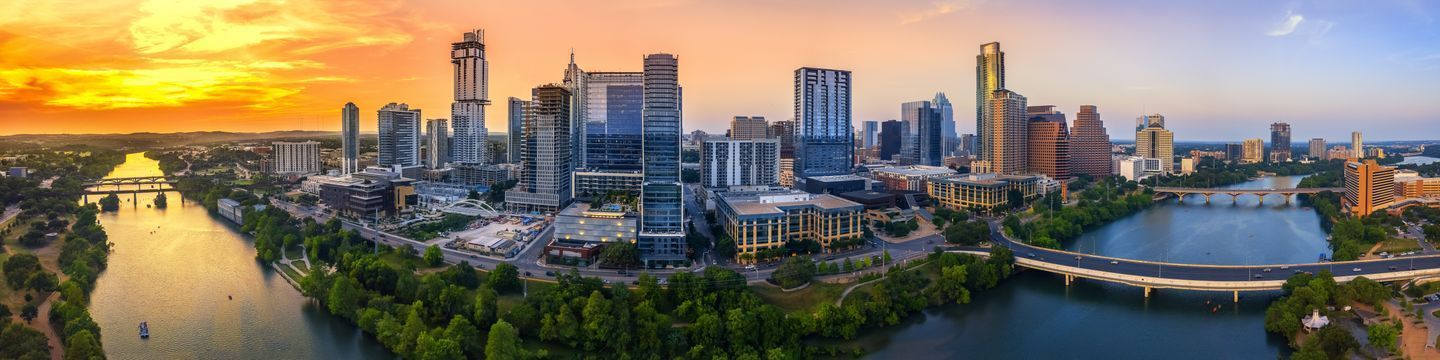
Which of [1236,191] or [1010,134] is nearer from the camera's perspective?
[1236,191]

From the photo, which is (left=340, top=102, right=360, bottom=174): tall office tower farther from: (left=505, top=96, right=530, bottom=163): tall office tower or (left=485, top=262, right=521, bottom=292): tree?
(left=485, top=262, right=521, bottom=292): tree

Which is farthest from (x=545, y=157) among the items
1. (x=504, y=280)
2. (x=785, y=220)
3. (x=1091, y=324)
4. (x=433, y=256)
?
(x=1091, y=324)

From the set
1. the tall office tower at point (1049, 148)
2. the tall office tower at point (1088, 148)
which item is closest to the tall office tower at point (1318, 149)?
the tall office tower at point (1088, 148)

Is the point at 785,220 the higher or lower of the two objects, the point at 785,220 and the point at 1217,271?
the higher

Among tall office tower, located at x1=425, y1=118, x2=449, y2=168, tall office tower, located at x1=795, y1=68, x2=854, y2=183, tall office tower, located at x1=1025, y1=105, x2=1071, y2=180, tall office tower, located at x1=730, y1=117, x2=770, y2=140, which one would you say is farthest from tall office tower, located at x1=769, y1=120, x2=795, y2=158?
tall office tower, located at x1=425, y1=118, x2=449, y2=168

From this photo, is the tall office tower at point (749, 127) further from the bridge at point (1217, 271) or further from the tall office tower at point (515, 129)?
the bridge at point (1217, 271)

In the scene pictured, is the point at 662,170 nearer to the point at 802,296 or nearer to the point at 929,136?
the point at 802,296
